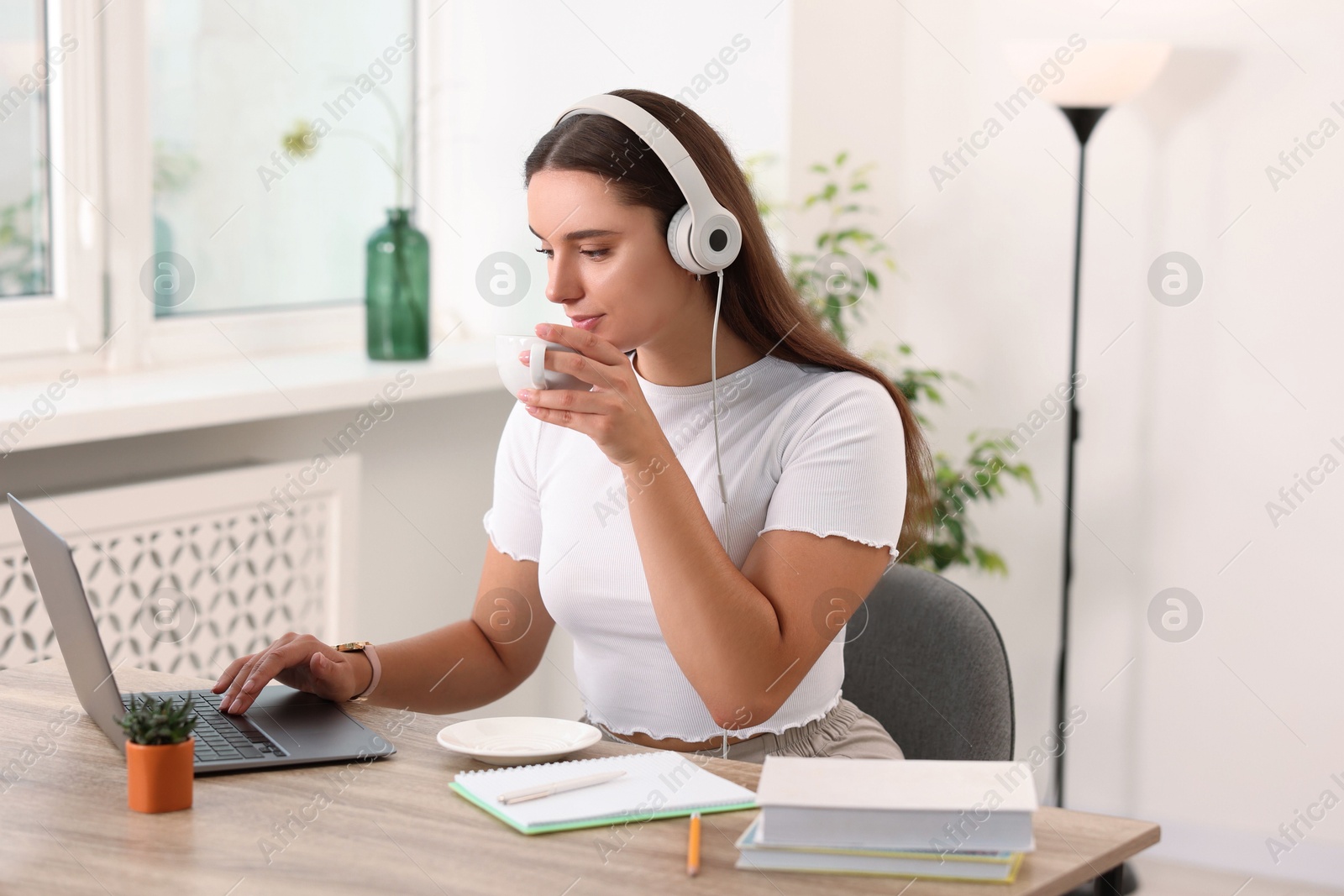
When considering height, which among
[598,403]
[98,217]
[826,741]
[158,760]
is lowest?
[826,741]

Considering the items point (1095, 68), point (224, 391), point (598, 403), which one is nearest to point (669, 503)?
point (598, 403)

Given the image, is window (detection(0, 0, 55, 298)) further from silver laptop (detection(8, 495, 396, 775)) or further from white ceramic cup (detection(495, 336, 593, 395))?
white ceramic cup (detection(495, 336, 593, 395))

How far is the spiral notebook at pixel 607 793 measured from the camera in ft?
3.40

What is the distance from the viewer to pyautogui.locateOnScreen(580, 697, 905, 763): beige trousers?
1424mm

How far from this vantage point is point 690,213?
1.42 m

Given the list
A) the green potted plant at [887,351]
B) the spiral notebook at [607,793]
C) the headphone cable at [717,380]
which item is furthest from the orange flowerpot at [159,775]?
the green potted plant at [887,351]

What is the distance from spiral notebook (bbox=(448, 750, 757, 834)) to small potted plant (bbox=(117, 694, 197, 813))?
0.21 m

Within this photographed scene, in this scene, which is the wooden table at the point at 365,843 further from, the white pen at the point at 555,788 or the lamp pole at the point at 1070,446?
the lamp pole at the point at 1070,446

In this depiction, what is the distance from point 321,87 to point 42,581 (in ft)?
5.40

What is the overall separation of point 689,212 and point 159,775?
0.75m

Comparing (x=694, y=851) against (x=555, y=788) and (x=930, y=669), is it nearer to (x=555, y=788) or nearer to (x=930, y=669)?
(x=555, y=788)

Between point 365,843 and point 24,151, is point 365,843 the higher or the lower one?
the lower one

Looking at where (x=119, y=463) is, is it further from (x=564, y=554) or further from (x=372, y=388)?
(x=564, y=554)

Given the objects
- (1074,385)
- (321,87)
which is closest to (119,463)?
(321,87)
